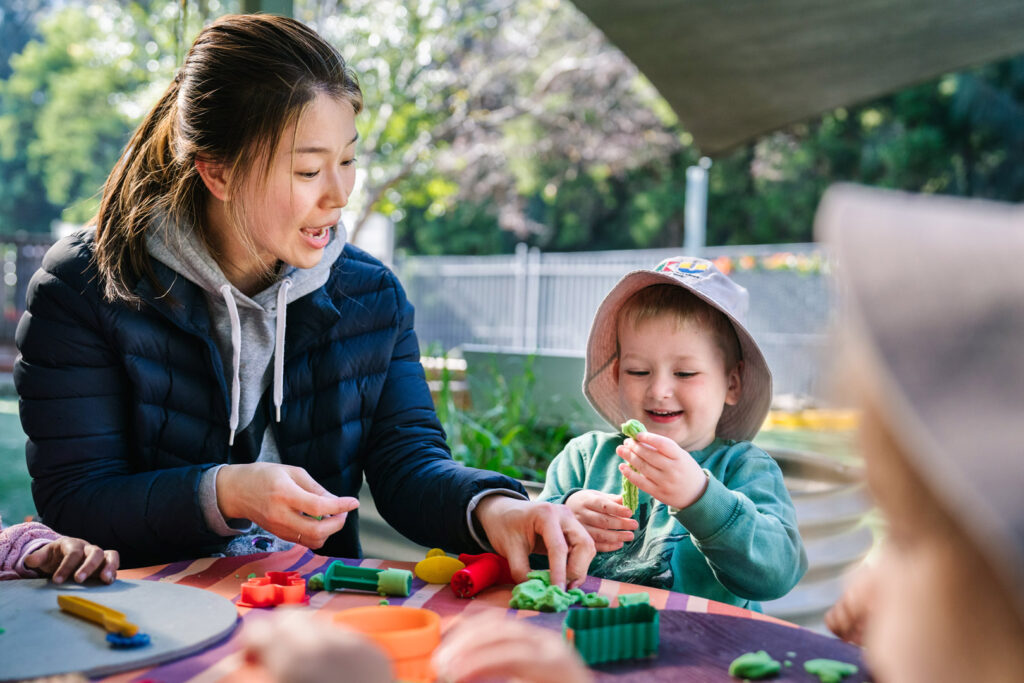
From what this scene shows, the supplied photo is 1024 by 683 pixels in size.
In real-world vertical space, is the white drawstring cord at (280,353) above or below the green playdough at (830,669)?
above

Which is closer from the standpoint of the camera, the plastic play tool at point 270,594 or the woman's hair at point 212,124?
the plastic play tool at point 270,594

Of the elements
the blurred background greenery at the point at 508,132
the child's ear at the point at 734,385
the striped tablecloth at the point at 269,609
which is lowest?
the striped tablecloth at the point at 269,609

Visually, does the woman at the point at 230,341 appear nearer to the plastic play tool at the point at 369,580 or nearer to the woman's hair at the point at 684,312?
the plastic play tool at the point at 369,580

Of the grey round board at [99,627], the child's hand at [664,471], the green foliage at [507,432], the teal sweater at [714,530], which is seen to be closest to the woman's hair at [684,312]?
the teal sweater at [714,530]

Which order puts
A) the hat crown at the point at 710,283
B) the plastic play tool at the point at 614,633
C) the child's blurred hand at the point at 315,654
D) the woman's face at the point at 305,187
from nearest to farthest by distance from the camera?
the child's blurred hand at the point at 315,654, the plastic play tool at the point at 614,633, the woman's face at the point at 305,187, the hat crown at the point at 710,283

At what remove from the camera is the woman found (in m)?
1.51

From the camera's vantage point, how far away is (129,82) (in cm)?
1519

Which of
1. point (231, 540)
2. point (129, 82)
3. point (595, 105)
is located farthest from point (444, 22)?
point (231, 540)

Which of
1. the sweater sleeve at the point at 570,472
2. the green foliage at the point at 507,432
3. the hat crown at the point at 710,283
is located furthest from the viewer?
the green foliage at the point at 507,432

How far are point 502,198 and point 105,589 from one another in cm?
2300

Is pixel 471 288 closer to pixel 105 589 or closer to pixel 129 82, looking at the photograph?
pixel 129 82

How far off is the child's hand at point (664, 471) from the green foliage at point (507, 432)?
173 cm

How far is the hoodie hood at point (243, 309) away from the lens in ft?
5.63

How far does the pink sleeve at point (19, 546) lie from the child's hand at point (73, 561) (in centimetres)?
2
